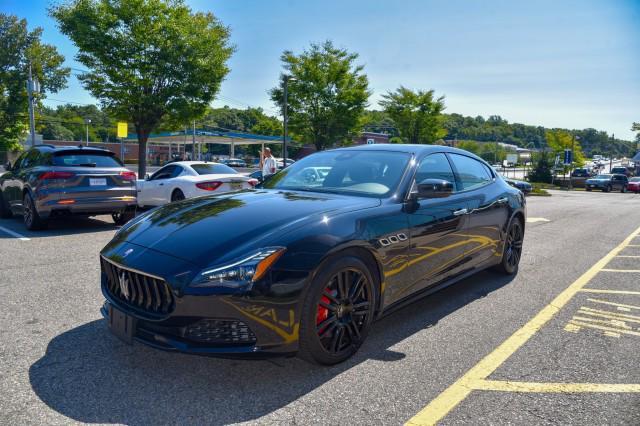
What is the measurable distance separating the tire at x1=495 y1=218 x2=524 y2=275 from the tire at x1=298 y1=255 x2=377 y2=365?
278 centimetres

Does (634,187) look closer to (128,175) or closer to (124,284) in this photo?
(128,175)

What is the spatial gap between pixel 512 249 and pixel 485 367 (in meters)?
2.83

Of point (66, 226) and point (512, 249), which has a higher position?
point (512, 249)

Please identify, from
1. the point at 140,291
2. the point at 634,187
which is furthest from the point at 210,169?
the point at 634,187

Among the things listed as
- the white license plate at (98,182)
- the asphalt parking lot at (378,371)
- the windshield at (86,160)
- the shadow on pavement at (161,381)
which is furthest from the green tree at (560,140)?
the shadow on pavement at (161,381)

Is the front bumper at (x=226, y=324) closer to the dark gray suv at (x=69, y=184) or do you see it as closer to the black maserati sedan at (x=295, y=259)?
the black maserati sedan at (x=295, y=259)

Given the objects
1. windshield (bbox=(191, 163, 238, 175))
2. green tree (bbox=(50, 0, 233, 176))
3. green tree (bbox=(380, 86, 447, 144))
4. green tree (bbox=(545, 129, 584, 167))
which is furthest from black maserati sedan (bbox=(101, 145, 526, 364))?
green tree (bbox=(545, 129, 584, 167))

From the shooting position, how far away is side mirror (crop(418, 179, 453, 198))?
12.0 feet

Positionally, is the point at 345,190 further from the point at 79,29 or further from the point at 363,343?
the point at 79,29

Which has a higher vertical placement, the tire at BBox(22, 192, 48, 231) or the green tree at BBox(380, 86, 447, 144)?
the green tree at BBox(380, 86, 447, 144)

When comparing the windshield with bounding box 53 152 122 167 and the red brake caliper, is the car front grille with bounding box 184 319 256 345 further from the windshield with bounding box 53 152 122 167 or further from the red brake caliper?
the windshield with bounding box 53 152 122 167

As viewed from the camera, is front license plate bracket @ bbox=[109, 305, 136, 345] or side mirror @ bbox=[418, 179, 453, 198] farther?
side mirror @ bbox=[418, 179, 453, 198]

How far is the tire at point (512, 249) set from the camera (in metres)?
5.42

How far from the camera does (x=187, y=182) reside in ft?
33.9
